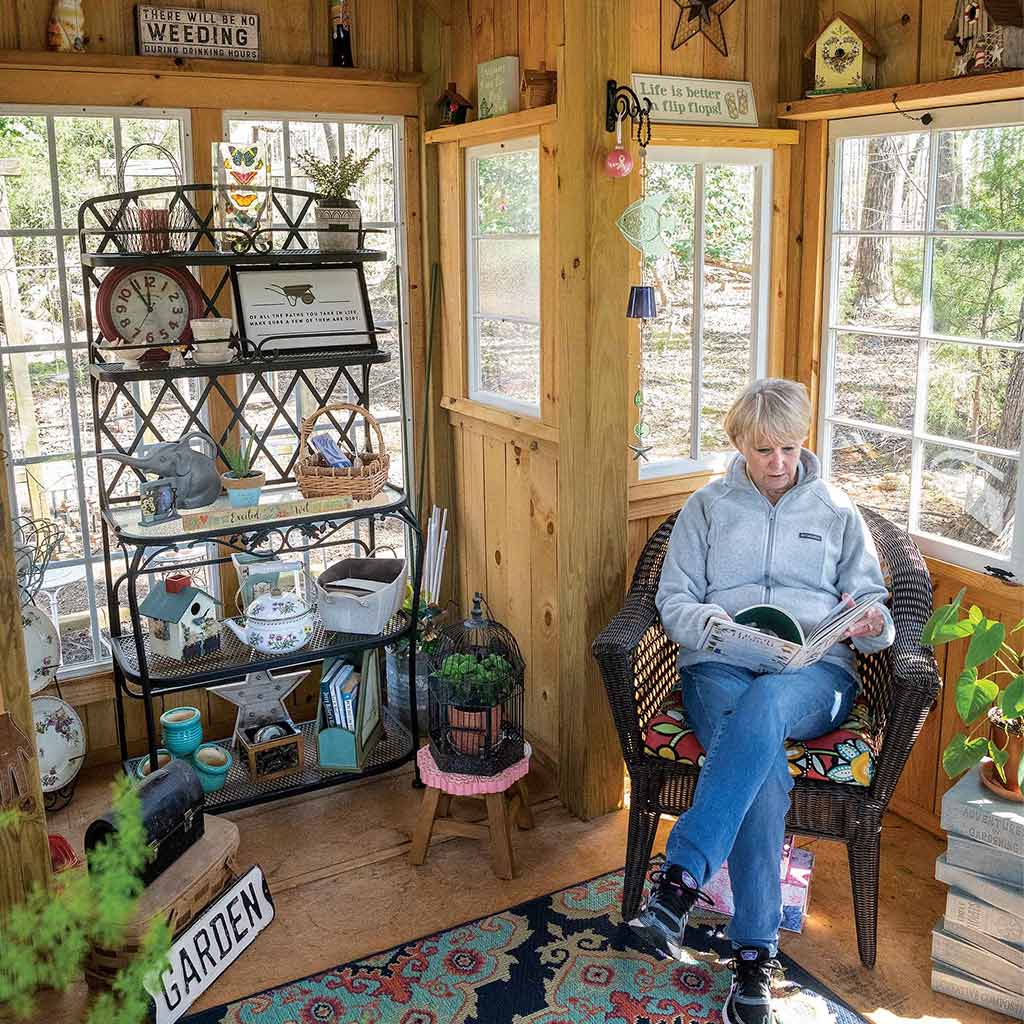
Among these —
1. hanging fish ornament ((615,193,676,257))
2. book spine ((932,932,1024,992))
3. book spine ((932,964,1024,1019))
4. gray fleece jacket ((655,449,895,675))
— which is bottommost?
book spine ((932,964,1024,1019))

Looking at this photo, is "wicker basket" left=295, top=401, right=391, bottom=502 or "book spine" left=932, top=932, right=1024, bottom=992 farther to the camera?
"wicker basket" left=295, top=401, right=391, bottom=502

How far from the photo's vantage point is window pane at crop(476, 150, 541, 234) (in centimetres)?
350

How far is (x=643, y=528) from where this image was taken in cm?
350

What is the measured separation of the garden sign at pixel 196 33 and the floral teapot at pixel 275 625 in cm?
162

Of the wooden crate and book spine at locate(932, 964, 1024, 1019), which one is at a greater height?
the wooden crate

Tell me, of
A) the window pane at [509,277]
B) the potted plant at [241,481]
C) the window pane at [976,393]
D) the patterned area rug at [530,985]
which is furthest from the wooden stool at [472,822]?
the window pane at [976,393]

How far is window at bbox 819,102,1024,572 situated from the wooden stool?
1312 mm

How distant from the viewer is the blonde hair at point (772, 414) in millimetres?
2900

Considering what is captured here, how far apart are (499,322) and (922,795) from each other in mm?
1889

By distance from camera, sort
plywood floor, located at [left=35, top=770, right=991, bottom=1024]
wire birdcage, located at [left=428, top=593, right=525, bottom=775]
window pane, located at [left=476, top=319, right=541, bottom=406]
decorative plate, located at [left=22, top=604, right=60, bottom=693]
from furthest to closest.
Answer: window pane, located at [left=476, top=319, right=541, bottom=406]
decorative plate, located at [left=22, top=604, right=60, bottom=693]
wire birdcage, located at [left=428, top=593, right=525, bottom=775]
plywood floor, located at [left=35, top=770, right=991, bottom=1024]

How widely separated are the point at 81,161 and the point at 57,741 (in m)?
1.70

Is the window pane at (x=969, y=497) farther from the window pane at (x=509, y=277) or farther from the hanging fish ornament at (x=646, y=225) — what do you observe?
the window pane at (x=509, y=277)

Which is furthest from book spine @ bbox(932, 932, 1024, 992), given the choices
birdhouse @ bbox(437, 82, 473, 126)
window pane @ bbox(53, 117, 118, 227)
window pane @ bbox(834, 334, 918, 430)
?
window pane @ bbox(53, 117, 118, 227)

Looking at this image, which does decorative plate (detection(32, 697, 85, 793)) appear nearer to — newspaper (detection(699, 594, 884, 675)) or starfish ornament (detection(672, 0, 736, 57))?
newspaper (detection(699, 594, 884, 675))
